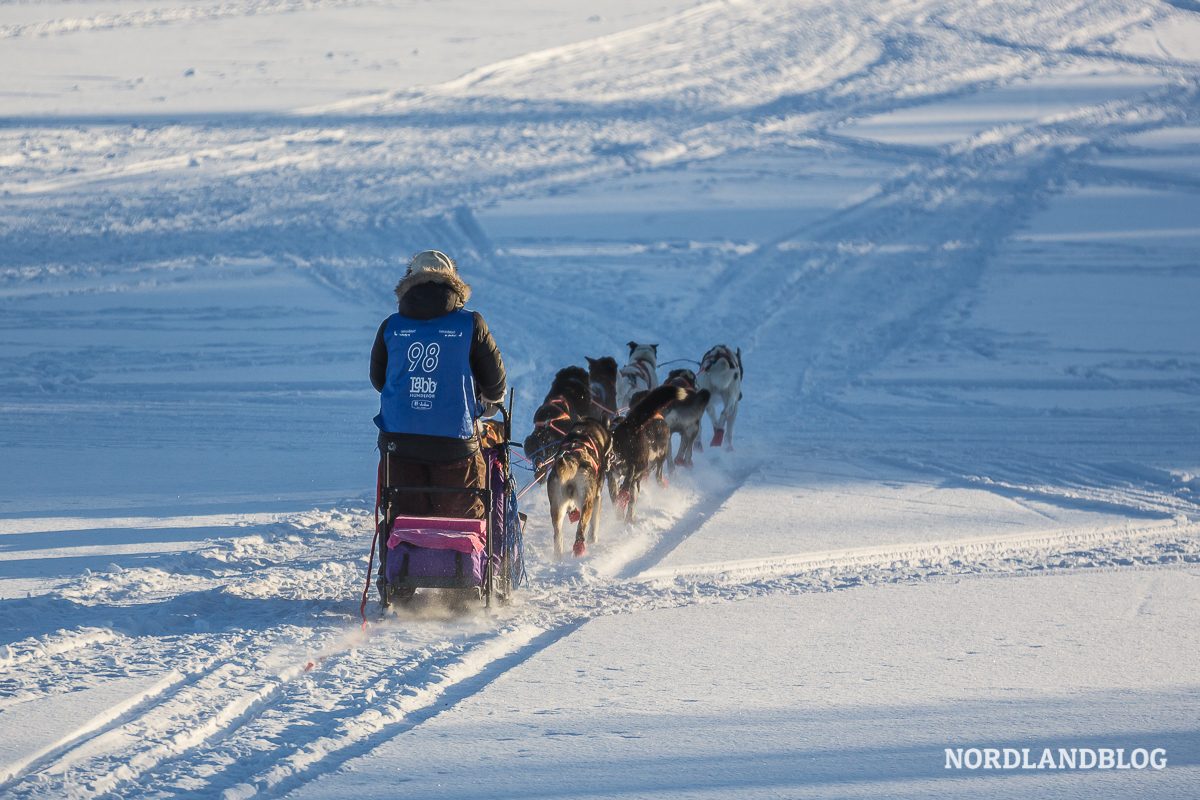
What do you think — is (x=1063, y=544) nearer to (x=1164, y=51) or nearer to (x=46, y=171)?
(x=46, y=171)

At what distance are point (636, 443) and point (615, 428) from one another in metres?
0.15

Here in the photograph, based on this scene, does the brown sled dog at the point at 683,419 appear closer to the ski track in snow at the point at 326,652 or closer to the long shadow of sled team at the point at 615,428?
the long shadow of sled team at the point at 615,428

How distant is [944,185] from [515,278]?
296 inches

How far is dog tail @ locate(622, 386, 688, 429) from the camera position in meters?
6.11

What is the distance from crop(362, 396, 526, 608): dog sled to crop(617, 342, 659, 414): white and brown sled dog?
2962 mm

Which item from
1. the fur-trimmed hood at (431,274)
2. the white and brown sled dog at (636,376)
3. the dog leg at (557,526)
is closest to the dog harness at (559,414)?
the dog leg at (557,526)

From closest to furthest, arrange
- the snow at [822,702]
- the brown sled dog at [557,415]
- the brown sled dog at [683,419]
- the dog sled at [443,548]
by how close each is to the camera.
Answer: the snow at [822,702], the dog sled at [443,548], the brown sled dog at [557,415], the brown sled dog at [683,419]

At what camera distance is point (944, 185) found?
1612cm

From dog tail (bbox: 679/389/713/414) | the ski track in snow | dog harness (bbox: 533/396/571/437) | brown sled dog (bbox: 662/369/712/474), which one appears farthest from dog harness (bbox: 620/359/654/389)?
the ski track in snow

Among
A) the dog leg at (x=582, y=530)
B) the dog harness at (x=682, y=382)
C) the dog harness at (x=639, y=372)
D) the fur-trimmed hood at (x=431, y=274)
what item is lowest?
the dog leg at (x=582, y=530)

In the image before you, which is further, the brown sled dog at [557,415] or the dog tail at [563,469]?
the brown sled dog at [557,415]

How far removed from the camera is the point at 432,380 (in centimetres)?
424

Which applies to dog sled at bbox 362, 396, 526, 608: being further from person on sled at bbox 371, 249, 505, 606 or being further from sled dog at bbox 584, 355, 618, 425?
sled dog at bbox 584, 355, 618, 425

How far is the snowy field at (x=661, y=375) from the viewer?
3432 millimetres
